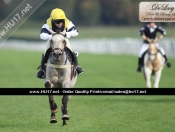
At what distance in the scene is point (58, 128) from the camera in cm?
1036

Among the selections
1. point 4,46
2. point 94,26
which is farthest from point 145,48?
point 4,46

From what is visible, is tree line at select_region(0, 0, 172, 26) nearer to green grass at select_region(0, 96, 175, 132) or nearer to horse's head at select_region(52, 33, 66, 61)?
green grass at select_region(0, 96, 175, 132)

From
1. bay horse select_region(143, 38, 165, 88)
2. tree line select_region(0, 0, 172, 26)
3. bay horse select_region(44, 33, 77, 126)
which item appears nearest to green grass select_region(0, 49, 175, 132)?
bay horse select_region(44, 33, 77, 126)

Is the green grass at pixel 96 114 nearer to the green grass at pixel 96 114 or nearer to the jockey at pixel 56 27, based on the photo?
the green grass at pixel 96 114

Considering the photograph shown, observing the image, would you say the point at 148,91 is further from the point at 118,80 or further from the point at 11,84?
the point at 118,80

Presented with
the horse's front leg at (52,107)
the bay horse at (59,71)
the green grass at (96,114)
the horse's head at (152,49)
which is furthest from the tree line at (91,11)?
the horse's front leg at (52,107)

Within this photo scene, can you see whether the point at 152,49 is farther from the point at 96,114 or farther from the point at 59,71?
the point at 59,71

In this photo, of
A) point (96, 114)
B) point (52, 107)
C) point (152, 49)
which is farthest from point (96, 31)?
point (52, 107)

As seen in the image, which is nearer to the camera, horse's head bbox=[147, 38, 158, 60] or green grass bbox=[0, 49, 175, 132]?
green grass bbox=[0, 49, 175, 132]

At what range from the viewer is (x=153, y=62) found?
57.5 ft

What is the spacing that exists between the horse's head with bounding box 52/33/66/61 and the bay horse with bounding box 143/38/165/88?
7023mm

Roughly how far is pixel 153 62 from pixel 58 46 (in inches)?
290

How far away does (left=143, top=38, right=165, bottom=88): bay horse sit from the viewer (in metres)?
17.4

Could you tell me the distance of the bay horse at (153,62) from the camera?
17.4 m
